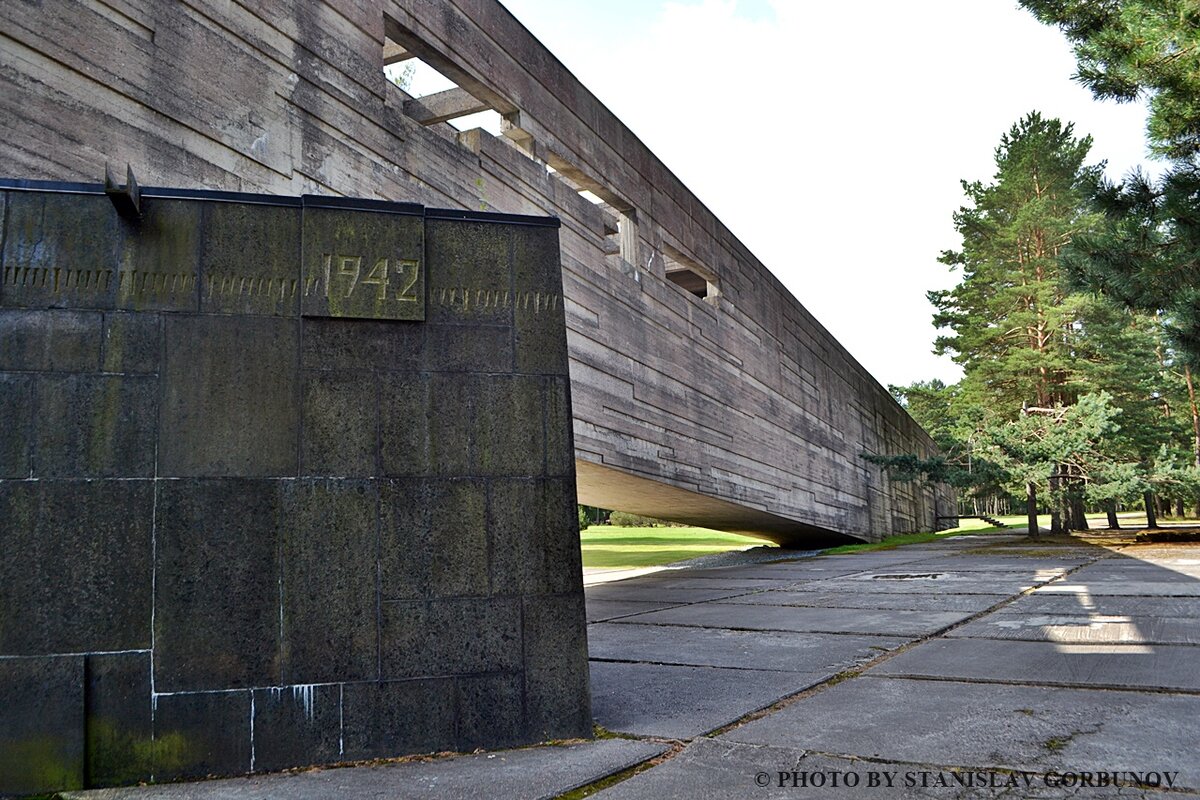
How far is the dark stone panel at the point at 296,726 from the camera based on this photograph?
289 centimetres

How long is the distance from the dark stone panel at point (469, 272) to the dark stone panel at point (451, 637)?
1129mm

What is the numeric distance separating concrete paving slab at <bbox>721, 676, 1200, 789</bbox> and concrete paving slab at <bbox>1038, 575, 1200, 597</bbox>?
4.12 metres

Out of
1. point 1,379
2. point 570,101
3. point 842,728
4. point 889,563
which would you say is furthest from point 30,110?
point 889,563

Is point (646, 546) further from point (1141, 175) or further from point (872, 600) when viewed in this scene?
point (872, 600)

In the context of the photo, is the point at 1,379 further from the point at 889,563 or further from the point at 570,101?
the point at 889,563

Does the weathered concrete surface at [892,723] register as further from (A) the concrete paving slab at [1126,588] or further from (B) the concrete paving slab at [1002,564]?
(B) the concrete paving slab at [1002,564]

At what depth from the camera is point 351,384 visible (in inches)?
127

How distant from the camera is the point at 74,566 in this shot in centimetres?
285

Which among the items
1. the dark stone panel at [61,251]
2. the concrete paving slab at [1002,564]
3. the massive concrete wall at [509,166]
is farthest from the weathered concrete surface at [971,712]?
the massive concrete wall at [509,166]

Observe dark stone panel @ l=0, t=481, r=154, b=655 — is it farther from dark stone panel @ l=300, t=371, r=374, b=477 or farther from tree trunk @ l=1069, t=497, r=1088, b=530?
tree trunk @ l=1069, t=497, r=1088, b=530

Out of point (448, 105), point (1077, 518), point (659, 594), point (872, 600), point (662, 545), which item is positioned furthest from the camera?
point (662, 545)

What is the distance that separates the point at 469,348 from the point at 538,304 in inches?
14.0

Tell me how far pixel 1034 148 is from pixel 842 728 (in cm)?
2820

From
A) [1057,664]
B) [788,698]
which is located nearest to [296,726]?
[788,698]
